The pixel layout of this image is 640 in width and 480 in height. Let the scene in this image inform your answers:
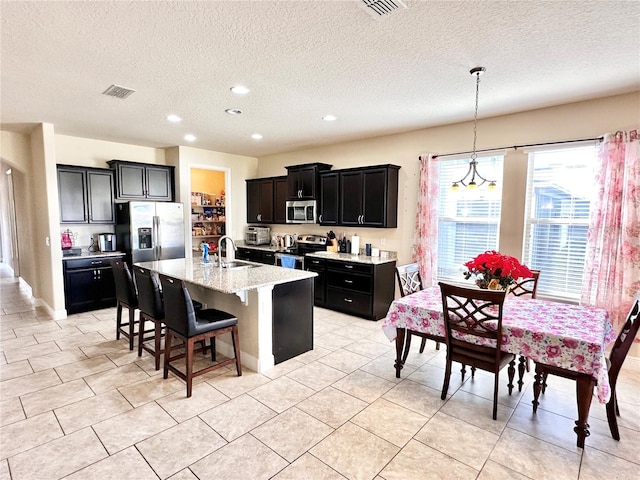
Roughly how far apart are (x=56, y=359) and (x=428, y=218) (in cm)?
472

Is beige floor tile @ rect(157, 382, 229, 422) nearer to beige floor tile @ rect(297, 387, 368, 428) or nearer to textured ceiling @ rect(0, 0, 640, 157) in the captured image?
beige floor tile @ rect(297, 387, 368, 428)

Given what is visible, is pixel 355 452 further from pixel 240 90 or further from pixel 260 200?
pixel 260 200

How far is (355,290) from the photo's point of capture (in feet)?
16.2

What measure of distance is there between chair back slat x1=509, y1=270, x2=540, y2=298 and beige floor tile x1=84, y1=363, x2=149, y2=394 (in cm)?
373

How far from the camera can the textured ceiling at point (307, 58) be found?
2004mm

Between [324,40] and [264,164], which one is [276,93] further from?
[264,164]

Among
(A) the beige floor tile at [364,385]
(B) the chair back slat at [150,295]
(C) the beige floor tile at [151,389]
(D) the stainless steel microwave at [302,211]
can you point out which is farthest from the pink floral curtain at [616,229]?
(B) the chair back slat at [150,295]

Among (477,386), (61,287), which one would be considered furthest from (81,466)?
(61,287)

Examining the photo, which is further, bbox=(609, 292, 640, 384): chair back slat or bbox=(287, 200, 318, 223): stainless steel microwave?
bbox=(287, 200, 318, 223): stainless steel microwave

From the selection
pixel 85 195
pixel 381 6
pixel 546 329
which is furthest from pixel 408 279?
pixel 85 195

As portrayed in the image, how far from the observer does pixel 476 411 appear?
262 centimetres

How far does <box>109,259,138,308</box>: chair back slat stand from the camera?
3709 mm

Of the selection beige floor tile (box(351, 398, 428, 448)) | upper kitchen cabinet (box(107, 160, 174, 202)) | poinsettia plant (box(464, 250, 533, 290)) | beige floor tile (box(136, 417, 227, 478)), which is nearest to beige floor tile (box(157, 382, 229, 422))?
beige floor tile (box(136, 417, 227, 478))

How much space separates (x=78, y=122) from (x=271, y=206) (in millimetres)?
3323
